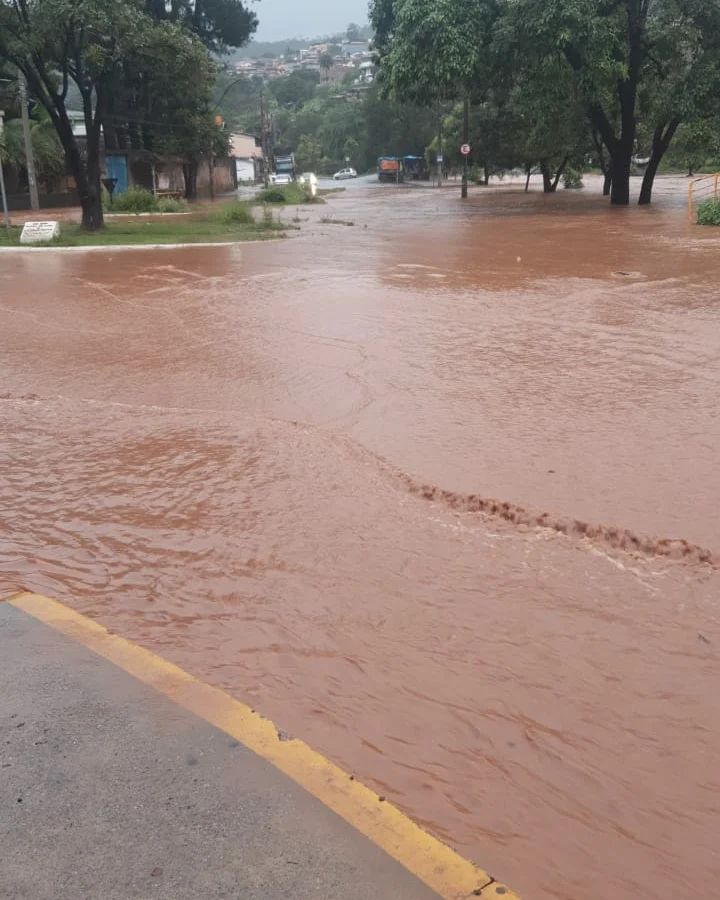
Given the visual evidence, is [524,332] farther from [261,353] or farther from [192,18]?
[192,18]

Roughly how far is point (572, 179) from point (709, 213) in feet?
91.0

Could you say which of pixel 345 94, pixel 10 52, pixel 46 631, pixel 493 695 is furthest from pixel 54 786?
pixel 345 94

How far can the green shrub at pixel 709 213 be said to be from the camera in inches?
926

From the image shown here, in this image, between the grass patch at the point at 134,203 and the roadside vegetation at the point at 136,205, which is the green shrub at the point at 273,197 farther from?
the grass patch at the point at 134,203

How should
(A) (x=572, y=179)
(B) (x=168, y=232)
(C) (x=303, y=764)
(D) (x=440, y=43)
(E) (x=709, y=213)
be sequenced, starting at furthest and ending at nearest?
1. (A) (x=572, y=179)
2. (D) (x=440, y=43)
3. (B) (x=168, y=232)
4. (E) (x=709, y=213)
5. (C) (x=303, y=764)

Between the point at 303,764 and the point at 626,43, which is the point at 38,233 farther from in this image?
the point at 303,764

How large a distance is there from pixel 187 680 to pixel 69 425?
4210 millimetres

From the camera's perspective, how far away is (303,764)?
2.93 meters

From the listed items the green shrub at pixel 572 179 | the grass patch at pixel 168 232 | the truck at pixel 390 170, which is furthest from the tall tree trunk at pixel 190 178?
the truck at pixel 390 170

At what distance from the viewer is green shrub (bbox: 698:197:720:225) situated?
23516mm

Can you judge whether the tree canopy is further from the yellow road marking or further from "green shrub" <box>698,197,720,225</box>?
the yellow road marking

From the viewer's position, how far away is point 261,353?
9.52 meters

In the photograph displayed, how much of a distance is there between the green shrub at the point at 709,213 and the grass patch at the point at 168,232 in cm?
1144

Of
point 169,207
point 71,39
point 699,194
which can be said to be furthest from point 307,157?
point 71,39
